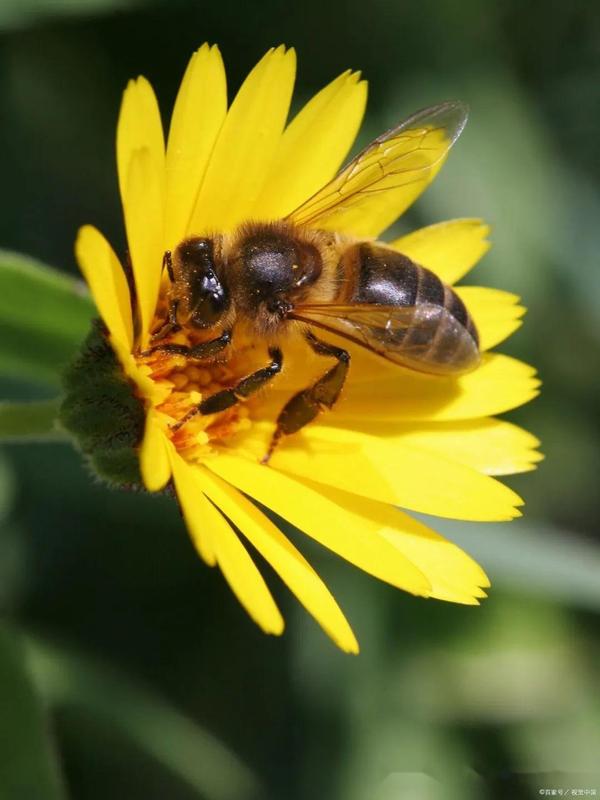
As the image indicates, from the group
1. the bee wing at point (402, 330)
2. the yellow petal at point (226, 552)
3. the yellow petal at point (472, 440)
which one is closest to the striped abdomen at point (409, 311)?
the bee wing at point (402, 330)

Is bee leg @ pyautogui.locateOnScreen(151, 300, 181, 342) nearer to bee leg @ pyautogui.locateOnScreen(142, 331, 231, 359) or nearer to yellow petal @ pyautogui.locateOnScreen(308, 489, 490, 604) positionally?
bee leg @ pyautogui.locateOnScreen(142, 331, 231, 359)

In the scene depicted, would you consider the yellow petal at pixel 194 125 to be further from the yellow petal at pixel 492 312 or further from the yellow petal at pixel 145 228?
the yellow petal at pixel 492 312

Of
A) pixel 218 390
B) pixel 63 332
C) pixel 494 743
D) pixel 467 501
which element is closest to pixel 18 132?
pixel 63 332

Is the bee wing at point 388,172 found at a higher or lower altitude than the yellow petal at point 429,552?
higher

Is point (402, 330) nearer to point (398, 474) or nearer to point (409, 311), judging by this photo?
point (409, 311)

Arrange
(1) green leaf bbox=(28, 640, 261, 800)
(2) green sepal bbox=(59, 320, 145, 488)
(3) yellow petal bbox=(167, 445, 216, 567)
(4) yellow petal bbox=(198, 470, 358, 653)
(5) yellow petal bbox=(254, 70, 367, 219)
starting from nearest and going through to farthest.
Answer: (3) yellow petal bbox=(167, 445, 216, 567) < (4) yellow petal bbox=(198, 470, 358, 653) < (2) green sepal bbox=(59, 320, 145, 488) < (5) yellow petal bbox=(254, 70, 367, 219) < (1) green leaf bbox=(28, 640, 261, 800)

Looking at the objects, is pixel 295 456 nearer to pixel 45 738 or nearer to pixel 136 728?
pixel 45 738

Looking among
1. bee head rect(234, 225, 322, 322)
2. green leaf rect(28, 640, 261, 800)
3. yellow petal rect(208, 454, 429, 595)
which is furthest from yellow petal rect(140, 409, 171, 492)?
green leaf rect(28, 640, 261, 800)
